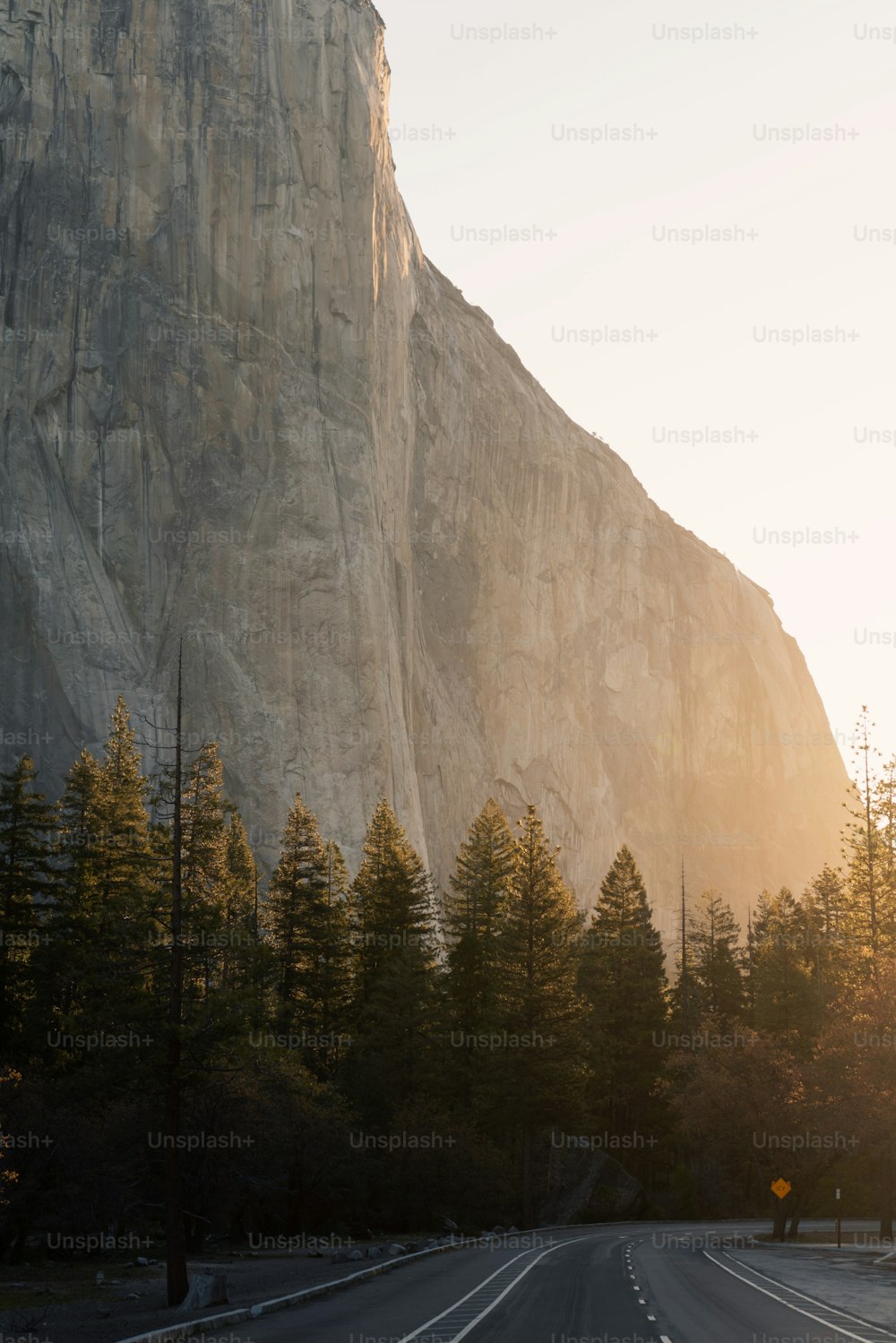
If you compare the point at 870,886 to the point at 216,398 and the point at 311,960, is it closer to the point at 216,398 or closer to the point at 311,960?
the point at 311,960

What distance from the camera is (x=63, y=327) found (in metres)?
82.4

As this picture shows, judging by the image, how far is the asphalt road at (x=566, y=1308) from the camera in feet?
60.5

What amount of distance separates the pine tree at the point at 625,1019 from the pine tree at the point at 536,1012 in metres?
10.7

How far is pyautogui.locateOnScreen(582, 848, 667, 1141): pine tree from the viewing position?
67312 millimetres

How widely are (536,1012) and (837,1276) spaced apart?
24.2 metres

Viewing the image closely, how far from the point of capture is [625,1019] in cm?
6856

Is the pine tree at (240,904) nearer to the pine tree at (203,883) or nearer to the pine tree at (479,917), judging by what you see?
the pine tree at (203,883)

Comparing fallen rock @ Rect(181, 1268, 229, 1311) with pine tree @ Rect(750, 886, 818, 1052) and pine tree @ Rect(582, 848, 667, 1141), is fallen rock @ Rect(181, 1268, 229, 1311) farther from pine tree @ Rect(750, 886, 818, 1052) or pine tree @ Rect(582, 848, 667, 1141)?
pine tree @ Rect(750, 886, 818, 1052)

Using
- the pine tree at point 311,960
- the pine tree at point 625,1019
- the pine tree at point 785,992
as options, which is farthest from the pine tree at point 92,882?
the pine tree at point 785,992

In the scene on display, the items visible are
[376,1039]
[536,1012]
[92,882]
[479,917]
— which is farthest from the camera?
[479,917]

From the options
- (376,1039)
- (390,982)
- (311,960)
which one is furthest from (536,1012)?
(311,960)

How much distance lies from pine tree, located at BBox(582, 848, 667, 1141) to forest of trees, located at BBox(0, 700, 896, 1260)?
0.58 ft

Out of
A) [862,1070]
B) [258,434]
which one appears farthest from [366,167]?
[862,1070]

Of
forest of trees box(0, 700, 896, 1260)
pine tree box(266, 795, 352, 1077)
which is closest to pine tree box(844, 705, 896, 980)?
forest of trees box(0, 700, 896, 1260)
